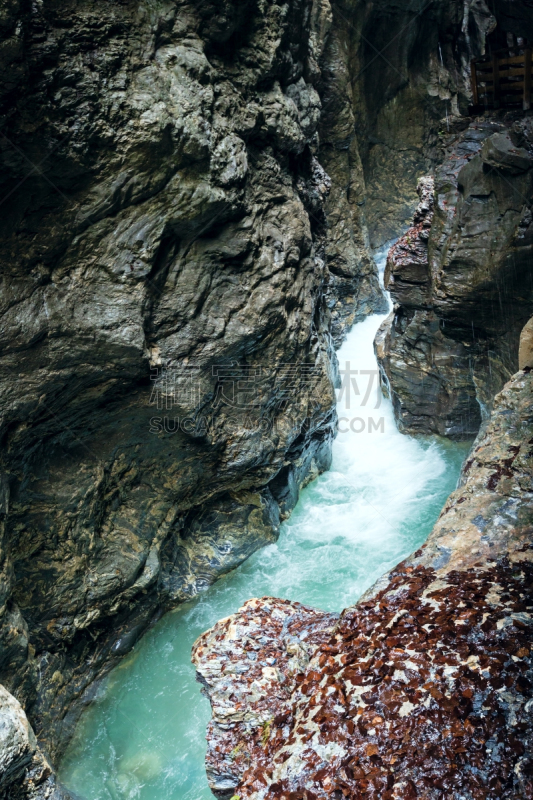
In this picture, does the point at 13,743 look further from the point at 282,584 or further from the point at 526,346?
the point at 526,346

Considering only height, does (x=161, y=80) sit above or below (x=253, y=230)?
above

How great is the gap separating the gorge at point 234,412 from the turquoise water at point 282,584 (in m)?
0.06

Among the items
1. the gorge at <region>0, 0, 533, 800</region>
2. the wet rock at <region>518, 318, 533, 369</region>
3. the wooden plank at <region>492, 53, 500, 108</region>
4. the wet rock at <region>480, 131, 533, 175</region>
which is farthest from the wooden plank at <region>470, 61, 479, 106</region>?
the wet rock at <region>518, 318, 533, 369</region>

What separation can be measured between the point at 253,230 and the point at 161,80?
252 centimetres

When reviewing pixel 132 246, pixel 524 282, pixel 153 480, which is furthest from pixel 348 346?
pixel 132 246

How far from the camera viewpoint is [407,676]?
12.9 ft

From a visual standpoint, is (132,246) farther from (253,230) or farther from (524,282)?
(524,282)

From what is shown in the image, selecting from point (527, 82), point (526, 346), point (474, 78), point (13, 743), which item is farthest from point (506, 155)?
point (13, 743)

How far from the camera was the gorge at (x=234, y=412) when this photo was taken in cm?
421

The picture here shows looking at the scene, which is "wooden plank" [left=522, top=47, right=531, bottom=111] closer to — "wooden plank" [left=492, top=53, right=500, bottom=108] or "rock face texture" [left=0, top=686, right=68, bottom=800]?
"wooden plank" [left=492, top=53, right=500, bottom=108]

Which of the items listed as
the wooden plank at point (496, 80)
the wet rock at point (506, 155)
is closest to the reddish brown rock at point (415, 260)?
the wooden plank at point (496, 80)

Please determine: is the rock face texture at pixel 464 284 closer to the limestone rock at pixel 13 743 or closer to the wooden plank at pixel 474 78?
the wooden plank at pixel 474 78

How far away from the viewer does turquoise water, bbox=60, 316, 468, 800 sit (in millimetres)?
7340

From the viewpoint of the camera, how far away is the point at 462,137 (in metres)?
11.1
